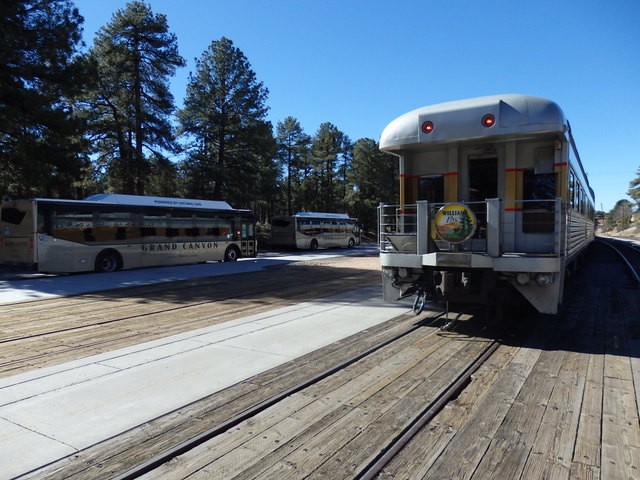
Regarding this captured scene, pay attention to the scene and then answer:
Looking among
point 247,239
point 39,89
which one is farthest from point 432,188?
point 39,89

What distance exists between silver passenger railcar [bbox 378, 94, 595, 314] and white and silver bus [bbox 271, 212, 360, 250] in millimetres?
26317

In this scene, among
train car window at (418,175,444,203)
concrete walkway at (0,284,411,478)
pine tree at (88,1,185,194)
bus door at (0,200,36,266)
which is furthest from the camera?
pine tree at (88,1,185,194)

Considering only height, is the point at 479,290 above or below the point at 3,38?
below

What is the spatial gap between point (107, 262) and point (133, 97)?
17.6m

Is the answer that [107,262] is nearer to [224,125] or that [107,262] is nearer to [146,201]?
[146,201]

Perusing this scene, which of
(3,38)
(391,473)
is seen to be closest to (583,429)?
(391,473)

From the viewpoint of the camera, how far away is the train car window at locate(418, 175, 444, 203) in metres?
7.89

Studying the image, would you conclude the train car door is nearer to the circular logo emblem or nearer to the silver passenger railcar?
the silver passenger railcar

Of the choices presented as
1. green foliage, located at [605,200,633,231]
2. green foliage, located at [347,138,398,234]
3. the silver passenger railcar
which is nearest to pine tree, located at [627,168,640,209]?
green foliage, located at [605,200,633,231]

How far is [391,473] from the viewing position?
301 centimetres

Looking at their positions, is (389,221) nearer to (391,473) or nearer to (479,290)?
(479,290)

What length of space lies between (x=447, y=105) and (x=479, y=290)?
9.97 feet

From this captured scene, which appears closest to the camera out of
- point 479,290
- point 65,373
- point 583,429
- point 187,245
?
point 583,429

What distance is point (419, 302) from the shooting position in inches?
309
